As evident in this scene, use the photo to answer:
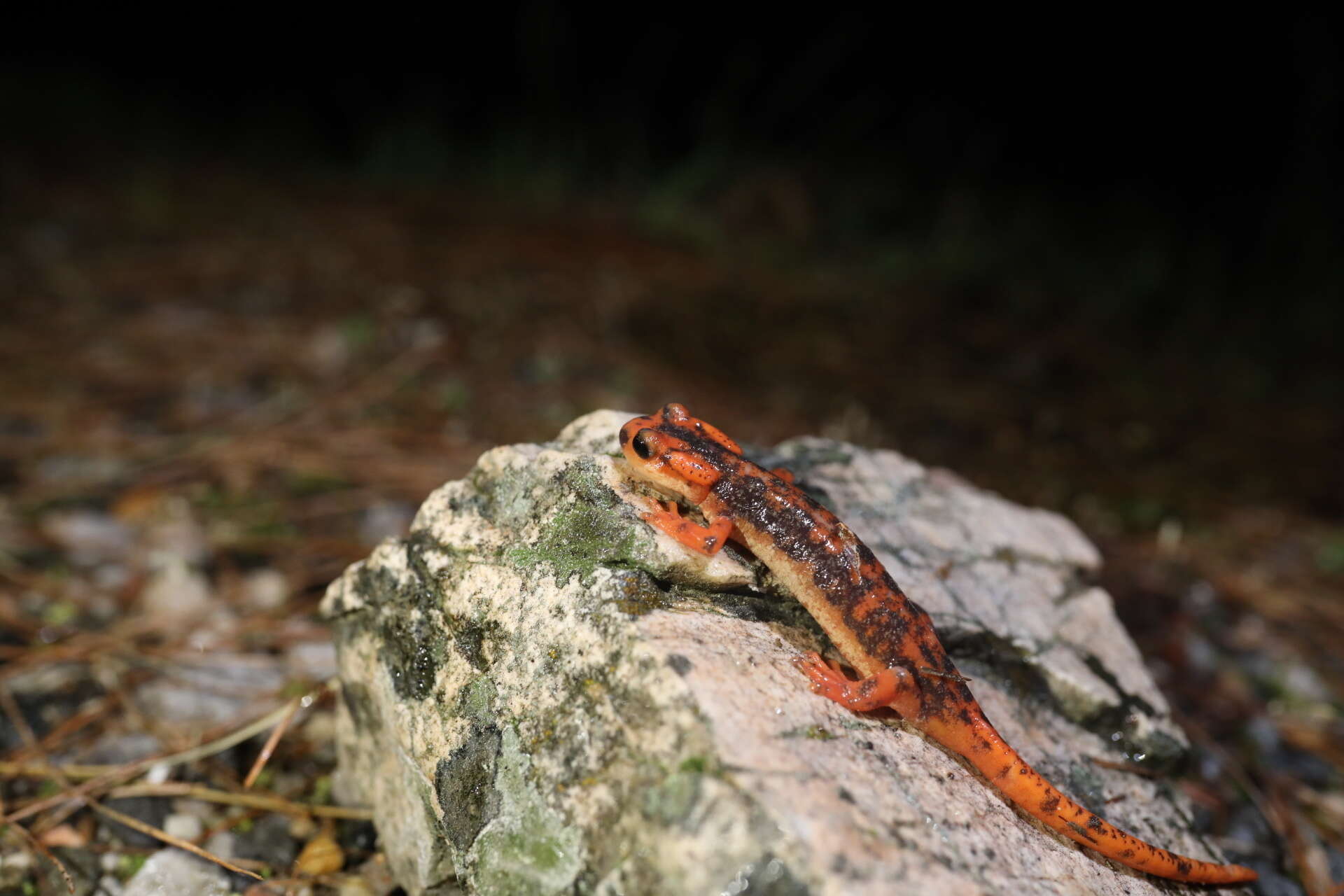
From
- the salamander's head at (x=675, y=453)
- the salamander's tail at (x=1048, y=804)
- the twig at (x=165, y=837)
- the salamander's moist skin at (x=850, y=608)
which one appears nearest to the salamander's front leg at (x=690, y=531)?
the salamander's moist skin at (x=850, y=608)

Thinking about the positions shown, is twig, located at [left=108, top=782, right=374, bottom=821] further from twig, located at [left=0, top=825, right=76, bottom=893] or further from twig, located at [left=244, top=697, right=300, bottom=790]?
twig, located at [left=0, top=825, right=76, bottom=893]

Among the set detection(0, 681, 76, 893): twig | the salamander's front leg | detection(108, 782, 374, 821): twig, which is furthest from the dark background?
the salamander's front leg

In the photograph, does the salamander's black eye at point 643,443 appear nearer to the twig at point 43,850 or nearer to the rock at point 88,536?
the twig at point 43,850

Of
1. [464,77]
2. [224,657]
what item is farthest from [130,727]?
[464,77]

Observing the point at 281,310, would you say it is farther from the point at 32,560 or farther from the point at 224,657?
the point at 224,657

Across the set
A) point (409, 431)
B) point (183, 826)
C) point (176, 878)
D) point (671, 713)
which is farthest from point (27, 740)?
point (671, 713)

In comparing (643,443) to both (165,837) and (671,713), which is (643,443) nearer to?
(671,713)
